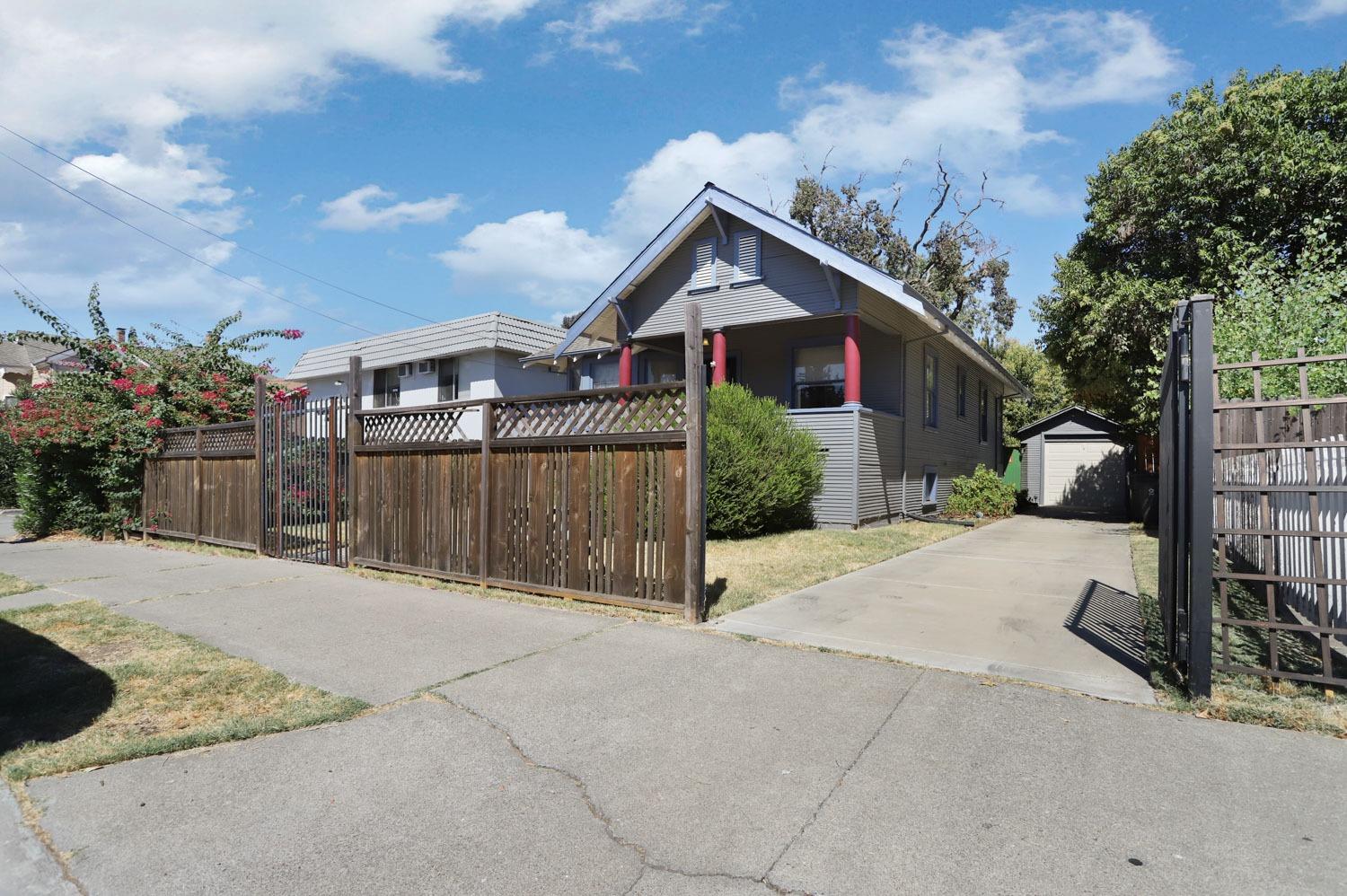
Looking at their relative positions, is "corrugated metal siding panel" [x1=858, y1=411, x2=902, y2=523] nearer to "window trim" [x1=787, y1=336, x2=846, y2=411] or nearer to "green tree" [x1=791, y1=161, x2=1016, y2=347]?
"window trim" [x1=787, y1=336, x2=846, y2=411]

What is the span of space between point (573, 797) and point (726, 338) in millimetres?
14253

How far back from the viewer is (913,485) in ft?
55.6

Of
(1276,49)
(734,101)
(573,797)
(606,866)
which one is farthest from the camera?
(734,101)

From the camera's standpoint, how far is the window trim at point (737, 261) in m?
14.8

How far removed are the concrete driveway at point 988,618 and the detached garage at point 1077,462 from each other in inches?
615

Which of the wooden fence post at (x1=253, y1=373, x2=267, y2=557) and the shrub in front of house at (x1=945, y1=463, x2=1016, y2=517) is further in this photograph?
the shrub in front of house at (x1=945, y1=463, x2=1016, y2=517)

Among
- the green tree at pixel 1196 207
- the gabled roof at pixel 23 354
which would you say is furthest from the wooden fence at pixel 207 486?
the gabled roof at pixel 23 354

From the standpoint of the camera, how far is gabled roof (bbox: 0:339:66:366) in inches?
1614

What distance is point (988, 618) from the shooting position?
Result: 6664 millimetres

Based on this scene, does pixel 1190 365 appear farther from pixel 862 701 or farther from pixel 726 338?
pixel 726 338

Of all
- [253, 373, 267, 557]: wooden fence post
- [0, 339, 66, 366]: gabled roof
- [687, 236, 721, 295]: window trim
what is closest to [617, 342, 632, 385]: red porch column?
[687, 236, 721, 295]: window trim

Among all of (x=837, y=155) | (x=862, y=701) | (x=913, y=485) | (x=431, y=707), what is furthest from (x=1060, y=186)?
(x=431, y=707)

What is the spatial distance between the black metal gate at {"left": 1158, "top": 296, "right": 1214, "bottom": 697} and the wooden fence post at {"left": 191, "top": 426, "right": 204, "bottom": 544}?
1341cm

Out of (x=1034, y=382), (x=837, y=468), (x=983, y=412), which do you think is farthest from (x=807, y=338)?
(x=1034, y=382)
